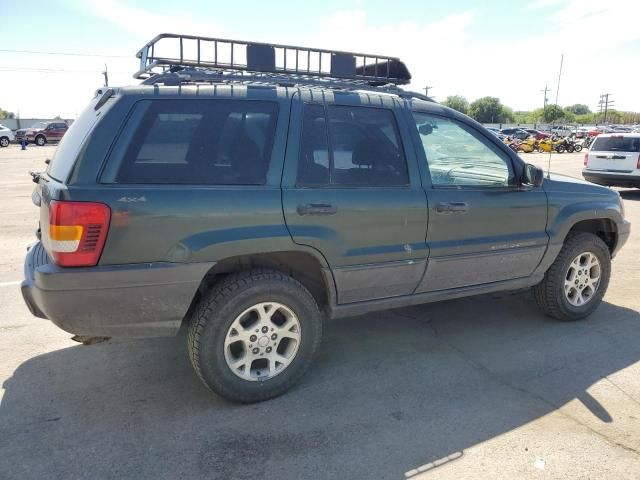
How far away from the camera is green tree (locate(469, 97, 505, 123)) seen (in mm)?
102206

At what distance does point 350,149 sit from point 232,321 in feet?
4.38

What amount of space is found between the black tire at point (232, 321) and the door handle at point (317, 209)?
1.38 ft

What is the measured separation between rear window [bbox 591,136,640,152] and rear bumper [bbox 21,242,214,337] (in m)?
13.2

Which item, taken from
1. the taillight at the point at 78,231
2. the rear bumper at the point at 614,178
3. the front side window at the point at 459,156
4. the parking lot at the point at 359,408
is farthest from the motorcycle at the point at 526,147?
the taillight at the point at 78,231

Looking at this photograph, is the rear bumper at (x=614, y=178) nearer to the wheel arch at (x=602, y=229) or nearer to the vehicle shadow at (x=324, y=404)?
the wheel arch at (x=602, y=229)

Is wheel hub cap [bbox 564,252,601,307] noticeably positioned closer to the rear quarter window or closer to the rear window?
the rear quarter window

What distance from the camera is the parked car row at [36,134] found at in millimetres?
34250

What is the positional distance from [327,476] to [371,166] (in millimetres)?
1909

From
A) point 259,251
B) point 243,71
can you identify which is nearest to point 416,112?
point 243,71

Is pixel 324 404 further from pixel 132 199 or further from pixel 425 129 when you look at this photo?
pixel 425 129

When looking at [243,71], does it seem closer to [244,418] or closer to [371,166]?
[371,166]

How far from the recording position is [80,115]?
3346 millimetres

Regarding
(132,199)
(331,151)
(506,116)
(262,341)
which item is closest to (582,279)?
(331,151)

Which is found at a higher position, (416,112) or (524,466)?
(416,112)
